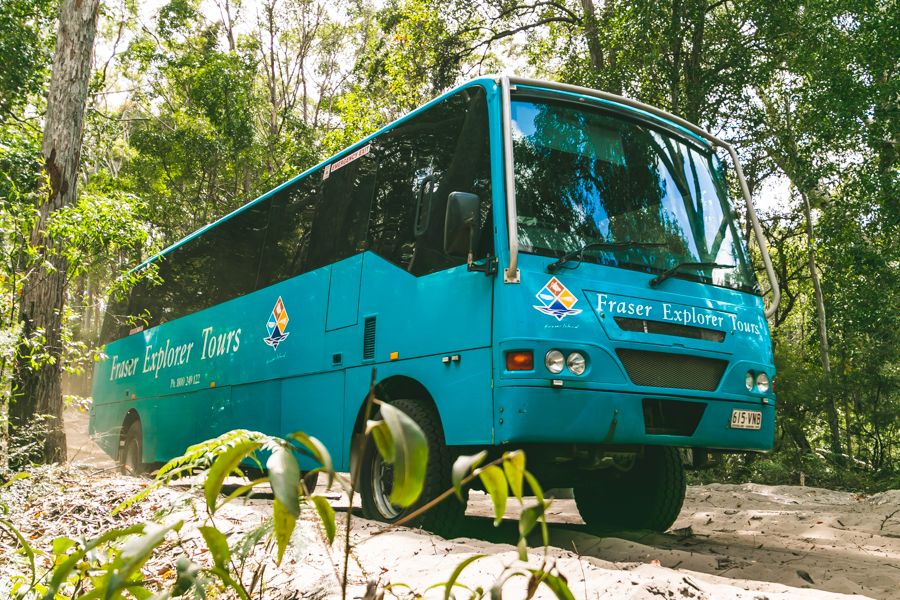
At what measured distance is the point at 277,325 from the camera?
8.26m

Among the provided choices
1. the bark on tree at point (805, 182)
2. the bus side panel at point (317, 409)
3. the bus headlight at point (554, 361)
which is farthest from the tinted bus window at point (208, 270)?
A: the bark on tree at point (805, 182)

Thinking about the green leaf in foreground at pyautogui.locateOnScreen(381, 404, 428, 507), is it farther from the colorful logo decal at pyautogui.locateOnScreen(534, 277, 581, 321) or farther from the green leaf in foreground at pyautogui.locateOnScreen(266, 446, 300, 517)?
the colorful logo decal at pyautogui.locateOnScreen(534, 277, 581, 321)

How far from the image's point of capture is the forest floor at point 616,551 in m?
3.34

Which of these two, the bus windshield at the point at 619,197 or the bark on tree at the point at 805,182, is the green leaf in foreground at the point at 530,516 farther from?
the bark on tree at the point at 805,182

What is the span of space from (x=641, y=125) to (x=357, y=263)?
2.56 metres

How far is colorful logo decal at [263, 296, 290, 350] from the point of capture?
812 cm

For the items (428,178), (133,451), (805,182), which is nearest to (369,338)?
(428,178)

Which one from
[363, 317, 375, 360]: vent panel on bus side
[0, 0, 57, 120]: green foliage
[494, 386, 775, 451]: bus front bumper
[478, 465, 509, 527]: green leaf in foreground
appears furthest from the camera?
[0, 0, 57, 120]: green foliage

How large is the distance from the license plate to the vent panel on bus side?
2.71 meters

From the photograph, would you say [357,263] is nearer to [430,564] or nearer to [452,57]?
[430,564]

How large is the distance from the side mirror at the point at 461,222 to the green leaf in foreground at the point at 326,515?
4142 mm

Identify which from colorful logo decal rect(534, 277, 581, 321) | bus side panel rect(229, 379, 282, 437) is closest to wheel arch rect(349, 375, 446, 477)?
colorful logo decal rect(534, 277, 581, 321)

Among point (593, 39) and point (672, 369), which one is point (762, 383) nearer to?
point (672, 369)

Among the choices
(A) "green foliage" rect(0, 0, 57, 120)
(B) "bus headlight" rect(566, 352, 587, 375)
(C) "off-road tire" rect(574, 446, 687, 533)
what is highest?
(A) "green foliage" rect(0, 0, 57, 120)
